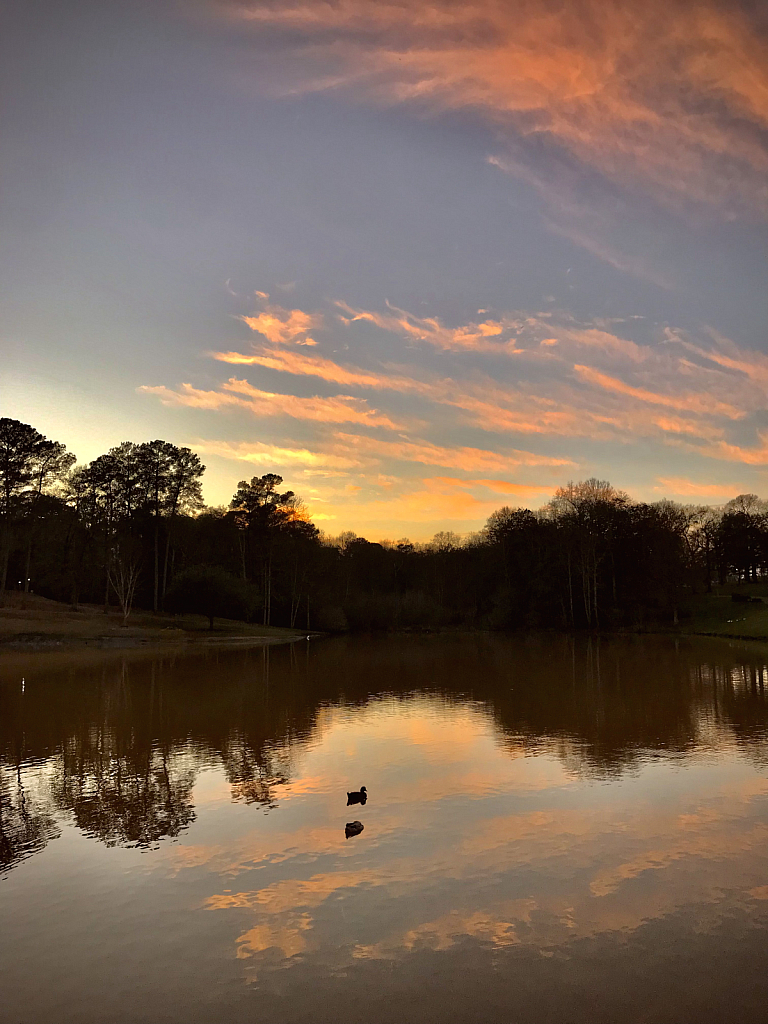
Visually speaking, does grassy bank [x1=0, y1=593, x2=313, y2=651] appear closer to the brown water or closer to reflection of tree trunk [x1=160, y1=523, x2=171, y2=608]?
reflection of tree trunk [x1=160, y1=523, x2=171, y2=608]

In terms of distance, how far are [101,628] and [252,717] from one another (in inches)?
1268

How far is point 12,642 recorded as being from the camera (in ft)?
134

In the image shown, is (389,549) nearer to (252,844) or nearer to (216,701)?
(216,701)

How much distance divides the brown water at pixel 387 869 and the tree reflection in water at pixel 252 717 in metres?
0.11

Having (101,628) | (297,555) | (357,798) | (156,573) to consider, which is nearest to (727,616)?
(297,555)

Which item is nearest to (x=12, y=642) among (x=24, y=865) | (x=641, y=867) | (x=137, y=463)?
(x=137, y=463)

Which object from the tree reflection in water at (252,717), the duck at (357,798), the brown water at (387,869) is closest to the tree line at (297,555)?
the tree reflection in water at (252,717)

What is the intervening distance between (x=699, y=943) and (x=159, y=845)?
20.2 feet

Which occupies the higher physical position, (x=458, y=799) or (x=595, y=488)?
(x=595, y=488)

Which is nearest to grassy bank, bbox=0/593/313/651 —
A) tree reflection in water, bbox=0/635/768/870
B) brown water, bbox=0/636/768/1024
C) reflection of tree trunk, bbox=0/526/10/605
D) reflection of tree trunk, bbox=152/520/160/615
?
reflection of tree trunk, bbox=152/520/160/615

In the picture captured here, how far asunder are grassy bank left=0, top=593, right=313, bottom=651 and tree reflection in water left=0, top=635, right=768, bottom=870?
215 inches

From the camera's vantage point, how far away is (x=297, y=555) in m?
68.1

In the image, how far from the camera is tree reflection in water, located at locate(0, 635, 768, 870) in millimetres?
11367

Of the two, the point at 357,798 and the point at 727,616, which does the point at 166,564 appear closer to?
the point at 727,616
